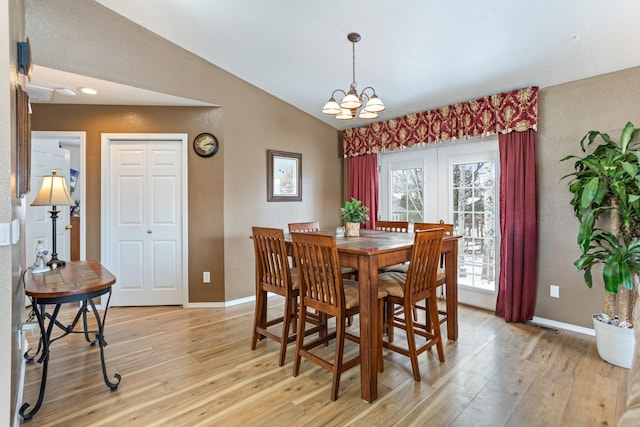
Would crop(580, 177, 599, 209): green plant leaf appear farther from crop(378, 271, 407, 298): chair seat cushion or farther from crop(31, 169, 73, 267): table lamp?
crop(31, 169, 73, 267): table lamp

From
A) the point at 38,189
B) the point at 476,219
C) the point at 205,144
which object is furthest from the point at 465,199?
the point at 38,189

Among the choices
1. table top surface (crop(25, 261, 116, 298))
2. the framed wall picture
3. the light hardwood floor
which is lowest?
the light hardwood floor

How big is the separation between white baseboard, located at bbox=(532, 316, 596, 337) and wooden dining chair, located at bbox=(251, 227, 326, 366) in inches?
88.4

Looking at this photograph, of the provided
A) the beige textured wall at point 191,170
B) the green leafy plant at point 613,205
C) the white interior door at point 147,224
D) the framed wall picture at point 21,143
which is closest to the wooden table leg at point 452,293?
the green leafy plant at point 613,205

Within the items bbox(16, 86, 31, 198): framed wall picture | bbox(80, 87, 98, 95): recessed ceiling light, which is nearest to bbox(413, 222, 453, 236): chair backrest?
bbox(16, 86, 31, 198): framed wall picture

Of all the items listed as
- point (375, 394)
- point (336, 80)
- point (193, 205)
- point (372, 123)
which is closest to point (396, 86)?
point (336, 80)

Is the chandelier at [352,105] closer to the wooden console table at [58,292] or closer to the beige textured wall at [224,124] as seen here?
the beige textured wall at [224,124]

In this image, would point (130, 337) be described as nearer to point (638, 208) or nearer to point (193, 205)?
point (193, 205)

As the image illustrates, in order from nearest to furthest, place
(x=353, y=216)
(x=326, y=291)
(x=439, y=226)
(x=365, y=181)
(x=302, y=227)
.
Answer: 1. (x=326, y=291)
2. (x=353, y=216)
3. (x=439, y=226)
4. (x=302, y=227)
5. (x=365, y=181)

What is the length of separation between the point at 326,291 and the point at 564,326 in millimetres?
2552

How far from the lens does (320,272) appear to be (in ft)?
7.09

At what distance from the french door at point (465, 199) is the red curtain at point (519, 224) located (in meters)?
0.23

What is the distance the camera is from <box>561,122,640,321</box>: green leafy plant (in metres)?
2.37

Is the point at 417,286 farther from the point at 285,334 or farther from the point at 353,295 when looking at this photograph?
the point at 285,334
